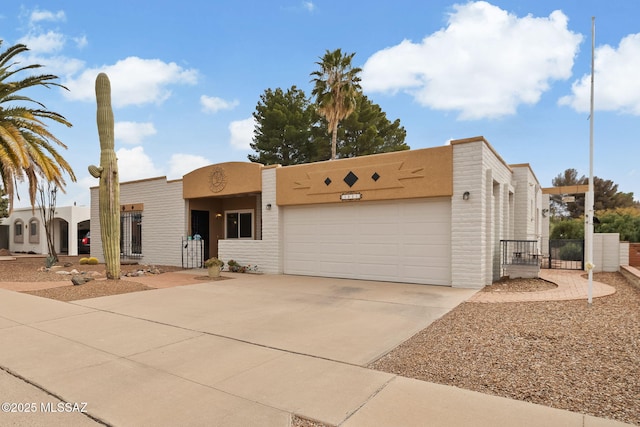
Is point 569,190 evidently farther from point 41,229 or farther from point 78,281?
point 41,229

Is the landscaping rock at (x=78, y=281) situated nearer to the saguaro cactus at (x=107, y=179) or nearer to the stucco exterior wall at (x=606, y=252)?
the saguaro cactus at (x=107, y=179)

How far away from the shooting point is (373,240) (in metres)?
12.2

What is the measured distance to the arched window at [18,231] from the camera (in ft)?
101

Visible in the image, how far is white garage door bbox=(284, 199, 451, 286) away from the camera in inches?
435

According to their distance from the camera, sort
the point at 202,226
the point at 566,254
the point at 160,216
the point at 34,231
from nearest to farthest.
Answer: the point at 566,254
the point at 202,226
the point at 160,216
the point at 34,231

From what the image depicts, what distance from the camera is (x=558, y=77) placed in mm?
12328

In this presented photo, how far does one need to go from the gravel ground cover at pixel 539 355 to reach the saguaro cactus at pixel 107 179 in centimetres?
1033

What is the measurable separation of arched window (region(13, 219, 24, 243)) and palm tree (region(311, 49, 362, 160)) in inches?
1066

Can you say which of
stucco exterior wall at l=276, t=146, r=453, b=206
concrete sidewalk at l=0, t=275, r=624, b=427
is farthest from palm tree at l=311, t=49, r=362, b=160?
concrete sidewalk at l=0, t=275, r=624, b=427

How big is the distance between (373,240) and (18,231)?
110 ft

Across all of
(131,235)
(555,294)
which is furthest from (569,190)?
(131,235)

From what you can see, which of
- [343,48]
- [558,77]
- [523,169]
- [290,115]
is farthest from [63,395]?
[290,115]

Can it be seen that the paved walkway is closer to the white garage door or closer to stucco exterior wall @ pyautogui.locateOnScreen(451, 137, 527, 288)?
stucco exterior wall @ pyautogui.locateOnScreen(451, 137, 527, 288)

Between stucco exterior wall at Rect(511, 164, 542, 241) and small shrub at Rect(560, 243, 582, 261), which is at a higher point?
stucco exterior wall at Rect(511, 164, 542, 241)
